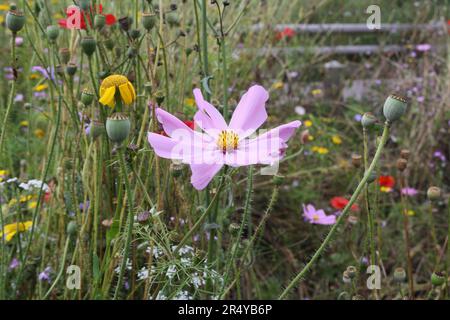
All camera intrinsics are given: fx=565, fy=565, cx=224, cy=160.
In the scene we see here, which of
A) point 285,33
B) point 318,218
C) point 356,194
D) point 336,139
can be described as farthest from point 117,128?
point 285,33

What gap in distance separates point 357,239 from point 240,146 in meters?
0.97

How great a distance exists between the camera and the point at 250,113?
665 millimetres

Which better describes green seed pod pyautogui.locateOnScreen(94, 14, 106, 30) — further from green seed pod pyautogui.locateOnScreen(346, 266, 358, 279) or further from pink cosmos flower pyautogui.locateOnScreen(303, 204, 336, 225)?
pink cosmos flower pyautogui.locateOnScreen(303, 204, 336, 225)

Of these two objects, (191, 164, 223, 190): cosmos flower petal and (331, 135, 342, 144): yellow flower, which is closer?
(191, 164, 223, 190): cosmos flower petal

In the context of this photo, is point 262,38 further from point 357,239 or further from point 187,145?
point 187,145

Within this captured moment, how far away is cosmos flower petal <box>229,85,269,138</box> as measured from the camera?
649mm

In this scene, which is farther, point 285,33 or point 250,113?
point 285,33

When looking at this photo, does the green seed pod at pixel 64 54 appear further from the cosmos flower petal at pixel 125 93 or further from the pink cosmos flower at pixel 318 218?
the pink cosmos flower at pixel 318 218

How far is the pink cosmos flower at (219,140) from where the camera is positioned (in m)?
0.57

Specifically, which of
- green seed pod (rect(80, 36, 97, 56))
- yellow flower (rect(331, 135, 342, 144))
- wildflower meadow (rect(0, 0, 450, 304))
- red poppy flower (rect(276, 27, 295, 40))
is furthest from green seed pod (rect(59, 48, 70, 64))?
red poppy flower (rect(276, 27, 295, 40))

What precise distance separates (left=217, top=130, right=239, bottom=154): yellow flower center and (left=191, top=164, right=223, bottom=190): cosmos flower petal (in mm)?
65

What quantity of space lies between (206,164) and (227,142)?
0.27ft

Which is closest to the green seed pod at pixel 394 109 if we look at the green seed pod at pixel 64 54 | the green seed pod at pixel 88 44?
the green seed pod at pixel 88 44

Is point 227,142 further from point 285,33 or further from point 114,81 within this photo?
point 285,33
